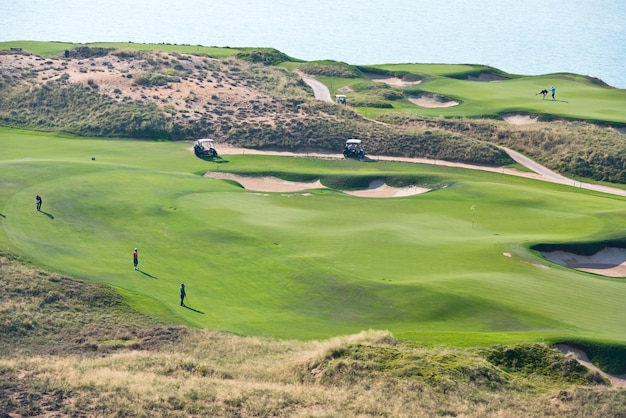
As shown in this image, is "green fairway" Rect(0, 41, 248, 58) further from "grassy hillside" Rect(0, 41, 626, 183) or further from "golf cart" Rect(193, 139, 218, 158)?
"golf cart" Rect(193, 139, 218, 158)

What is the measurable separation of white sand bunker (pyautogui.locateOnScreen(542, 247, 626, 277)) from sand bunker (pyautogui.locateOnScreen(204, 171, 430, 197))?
21641mm

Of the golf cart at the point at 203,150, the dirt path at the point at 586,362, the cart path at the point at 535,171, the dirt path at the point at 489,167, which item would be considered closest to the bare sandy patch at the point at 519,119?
the cart path at the point at 535,171

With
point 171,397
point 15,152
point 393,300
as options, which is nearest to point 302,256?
point 393,300

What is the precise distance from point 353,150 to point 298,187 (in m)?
15.0

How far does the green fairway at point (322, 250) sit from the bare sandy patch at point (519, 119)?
99.8 feet

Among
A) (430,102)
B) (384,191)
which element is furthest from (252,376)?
(430,102)

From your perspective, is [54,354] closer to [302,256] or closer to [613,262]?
[302,256]

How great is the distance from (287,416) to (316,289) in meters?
15.6

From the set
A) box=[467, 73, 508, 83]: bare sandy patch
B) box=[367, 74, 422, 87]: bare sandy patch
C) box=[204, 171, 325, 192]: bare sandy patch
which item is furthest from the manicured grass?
box=[204, 171, 325, 192]: bare sandy patch

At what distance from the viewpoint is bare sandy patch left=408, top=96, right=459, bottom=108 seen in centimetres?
10925

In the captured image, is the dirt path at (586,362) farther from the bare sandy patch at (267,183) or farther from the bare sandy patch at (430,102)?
the bare sandy patch at (430,102)

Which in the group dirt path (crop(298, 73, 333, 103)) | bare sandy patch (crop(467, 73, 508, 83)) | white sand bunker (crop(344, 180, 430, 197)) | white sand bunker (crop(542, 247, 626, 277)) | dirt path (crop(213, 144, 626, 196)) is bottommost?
white sand bunker (crop(542, 247, 626, 277))

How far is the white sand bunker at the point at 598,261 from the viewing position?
46.5 m

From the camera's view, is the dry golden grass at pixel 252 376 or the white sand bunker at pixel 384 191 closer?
the dry golden grass at pixel 252 376
